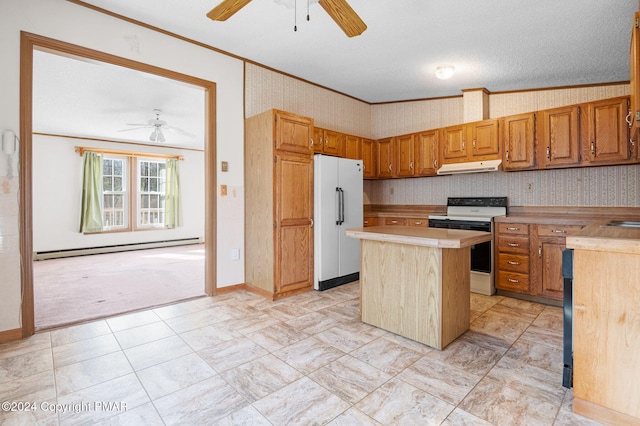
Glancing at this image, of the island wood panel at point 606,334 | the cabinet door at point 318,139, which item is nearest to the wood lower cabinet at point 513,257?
the island wood panel at point 606,334

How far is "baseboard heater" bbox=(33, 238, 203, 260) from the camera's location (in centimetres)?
664

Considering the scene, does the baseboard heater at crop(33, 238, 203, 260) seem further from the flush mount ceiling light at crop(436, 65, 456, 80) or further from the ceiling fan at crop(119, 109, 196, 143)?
the flush mount ceiling light at crop(436, 65, 456, 80)

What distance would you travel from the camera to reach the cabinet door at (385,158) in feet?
17.3

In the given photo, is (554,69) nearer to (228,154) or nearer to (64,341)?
(228,154)

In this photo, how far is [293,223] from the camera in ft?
12.5

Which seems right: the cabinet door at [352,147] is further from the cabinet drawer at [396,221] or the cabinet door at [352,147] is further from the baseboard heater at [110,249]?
the baseboard heater at [110,249]

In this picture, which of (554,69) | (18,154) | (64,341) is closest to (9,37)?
(18,154)

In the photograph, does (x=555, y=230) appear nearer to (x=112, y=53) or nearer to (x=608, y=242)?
(x=608, y=242)

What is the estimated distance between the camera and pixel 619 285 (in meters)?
1.57

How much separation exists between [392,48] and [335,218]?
2090 millimetres

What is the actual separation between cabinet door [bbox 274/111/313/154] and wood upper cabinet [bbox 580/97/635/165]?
3122mm

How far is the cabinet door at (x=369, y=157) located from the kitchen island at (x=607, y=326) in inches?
150

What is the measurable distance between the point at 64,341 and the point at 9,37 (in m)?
2.49

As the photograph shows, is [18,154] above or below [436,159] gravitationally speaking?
below
